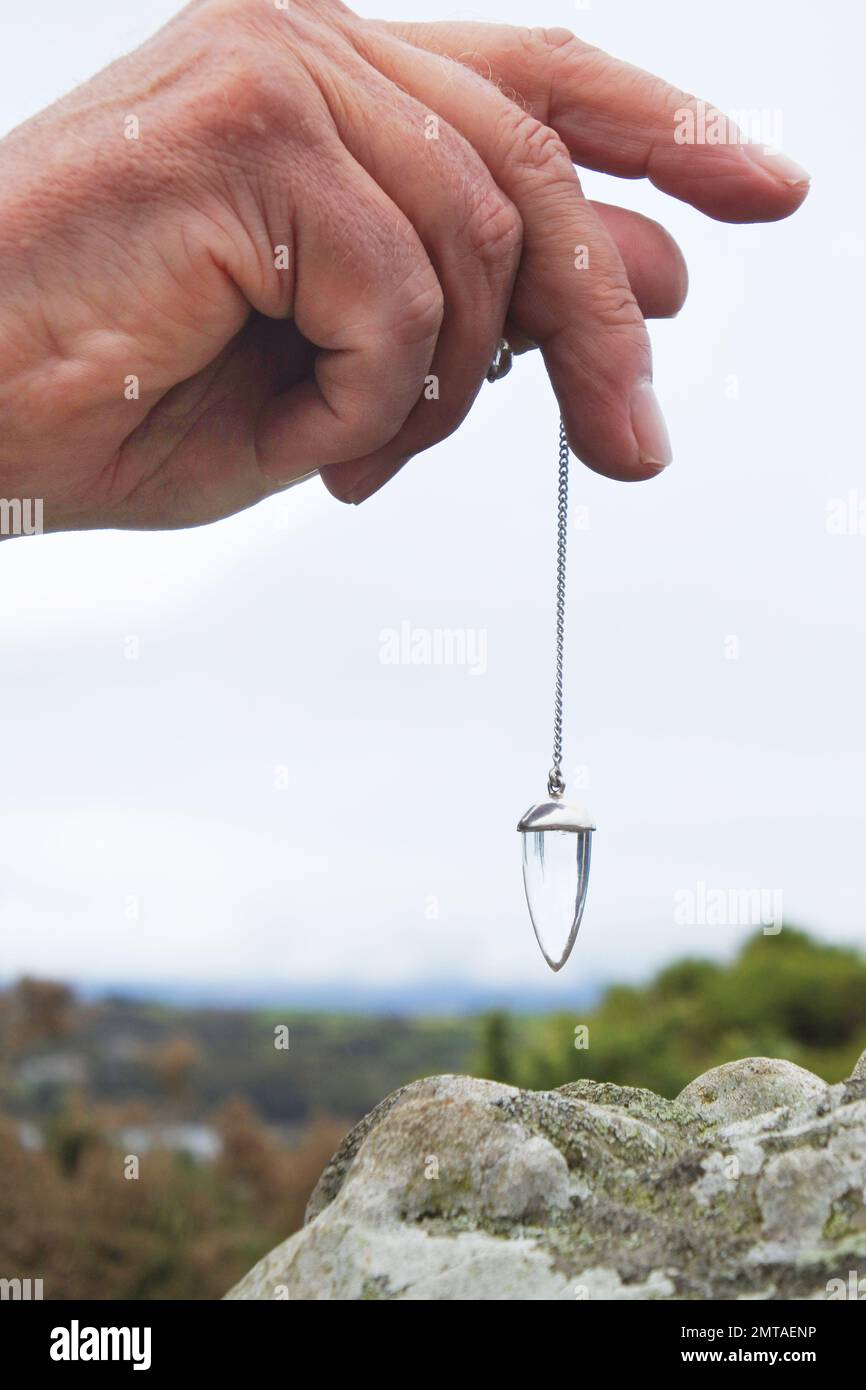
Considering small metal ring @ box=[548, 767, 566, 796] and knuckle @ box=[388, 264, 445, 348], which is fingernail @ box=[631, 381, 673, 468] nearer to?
knuckle @ box=[388, 264, 445, 348]

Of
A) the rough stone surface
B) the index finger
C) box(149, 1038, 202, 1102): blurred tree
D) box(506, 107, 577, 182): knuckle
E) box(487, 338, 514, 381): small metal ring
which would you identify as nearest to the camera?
the rough stone surface

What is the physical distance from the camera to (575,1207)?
1396 mm

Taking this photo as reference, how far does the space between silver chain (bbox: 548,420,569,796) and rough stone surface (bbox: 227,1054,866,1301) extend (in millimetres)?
446

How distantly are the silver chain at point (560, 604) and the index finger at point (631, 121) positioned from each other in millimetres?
384

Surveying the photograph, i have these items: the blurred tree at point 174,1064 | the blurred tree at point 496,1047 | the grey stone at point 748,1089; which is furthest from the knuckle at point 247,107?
the blurred tree at point 174,1064

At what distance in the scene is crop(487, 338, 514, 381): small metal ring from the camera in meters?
1.91

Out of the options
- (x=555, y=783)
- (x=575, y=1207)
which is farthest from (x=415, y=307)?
(x=575, y=1207)

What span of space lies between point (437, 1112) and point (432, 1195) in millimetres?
91

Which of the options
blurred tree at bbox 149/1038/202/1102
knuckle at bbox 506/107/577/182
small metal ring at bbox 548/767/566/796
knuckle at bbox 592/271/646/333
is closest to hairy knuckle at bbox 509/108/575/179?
knuckle at bbox 506/107/577/182

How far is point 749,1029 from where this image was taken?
700 centimetres

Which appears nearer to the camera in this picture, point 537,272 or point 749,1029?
point 537,272

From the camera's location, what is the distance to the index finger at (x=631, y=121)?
5.87 feet

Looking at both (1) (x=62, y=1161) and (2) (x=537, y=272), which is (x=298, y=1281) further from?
(1) (x=62, y=1161)

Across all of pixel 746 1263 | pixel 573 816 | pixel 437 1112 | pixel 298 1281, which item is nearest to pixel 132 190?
pixel 573 816
